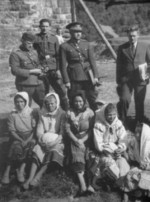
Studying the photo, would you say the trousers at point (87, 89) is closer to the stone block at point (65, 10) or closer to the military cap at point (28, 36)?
the military cap at point (28, 36)

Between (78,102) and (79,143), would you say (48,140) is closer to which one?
(79,143)

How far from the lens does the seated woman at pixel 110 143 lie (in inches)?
205

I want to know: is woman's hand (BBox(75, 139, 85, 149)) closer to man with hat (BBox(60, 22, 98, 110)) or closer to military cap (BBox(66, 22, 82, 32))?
man with hat (BBox(60, 22, 98, 110))

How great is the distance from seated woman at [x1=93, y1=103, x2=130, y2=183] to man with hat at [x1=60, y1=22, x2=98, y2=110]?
1.09 metres

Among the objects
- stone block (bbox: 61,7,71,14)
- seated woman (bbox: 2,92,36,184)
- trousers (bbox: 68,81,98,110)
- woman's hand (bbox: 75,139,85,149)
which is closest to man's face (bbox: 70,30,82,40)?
trousers (bbox: 68,81,98,110)

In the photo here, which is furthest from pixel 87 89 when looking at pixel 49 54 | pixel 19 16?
pixel 19 16

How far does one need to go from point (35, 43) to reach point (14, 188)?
252cm

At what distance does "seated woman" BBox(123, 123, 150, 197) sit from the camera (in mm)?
4935

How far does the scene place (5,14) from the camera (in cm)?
1250

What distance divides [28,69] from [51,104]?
40.0 inches

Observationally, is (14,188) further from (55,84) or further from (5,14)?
(5,14)

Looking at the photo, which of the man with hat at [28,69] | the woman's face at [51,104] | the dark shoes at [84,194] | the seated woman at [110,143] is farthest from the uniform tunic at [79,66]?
the dark shoes at [84,194]

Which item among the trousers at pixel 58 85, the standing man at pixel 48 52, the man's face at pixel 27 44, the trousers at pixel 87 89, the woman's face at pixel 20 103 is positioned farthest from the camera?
the trousers at pixel 58 85

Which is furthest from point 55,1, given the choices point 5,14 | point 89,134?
point 89,134
